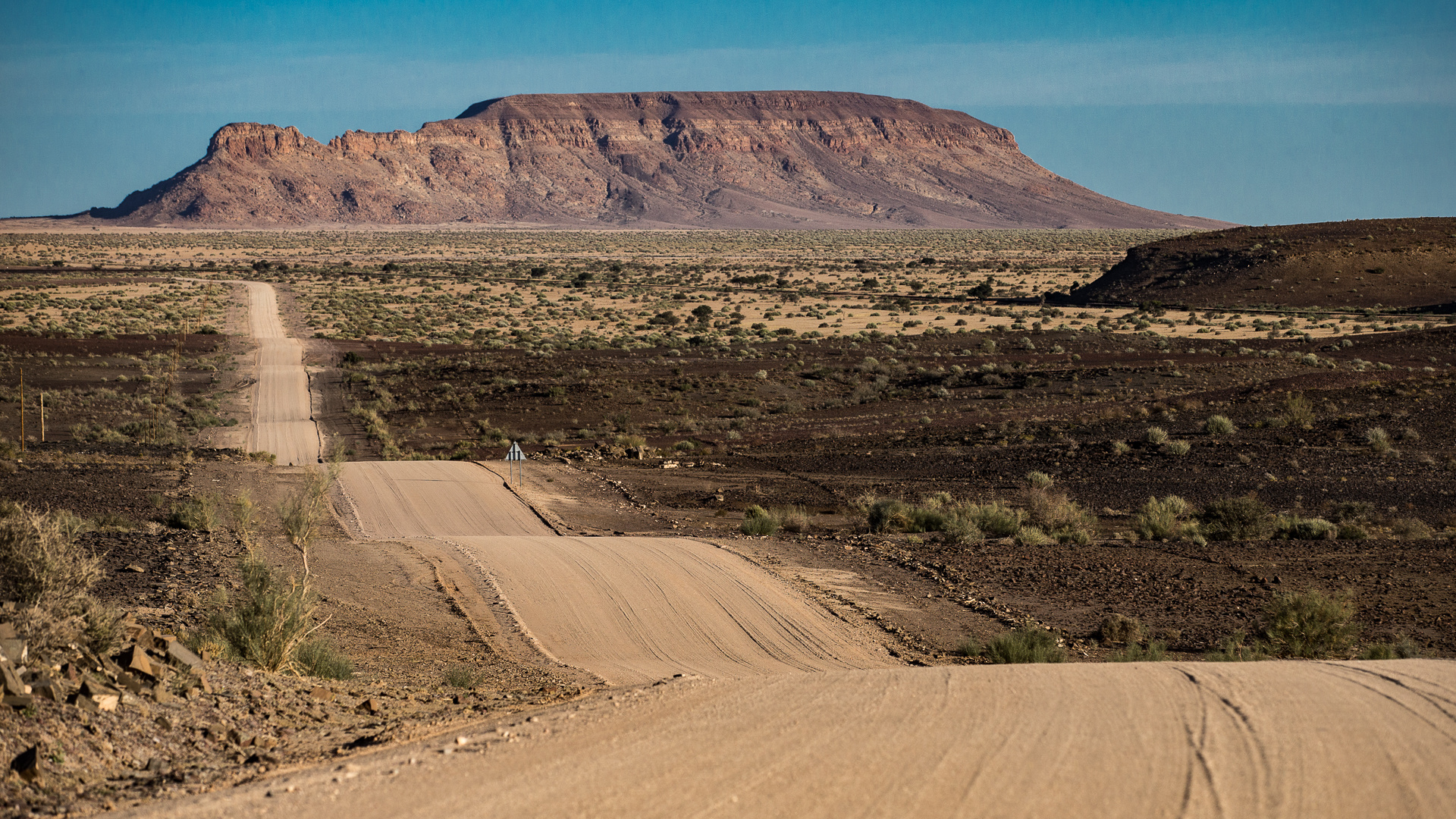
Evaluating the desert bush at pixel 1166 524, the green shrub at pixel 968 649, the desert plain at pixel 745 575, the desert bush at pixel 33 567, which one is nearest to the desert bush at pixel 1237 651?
the desert plain at pixel 745 575

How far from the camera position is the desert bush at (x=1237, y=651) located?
11.8 meters

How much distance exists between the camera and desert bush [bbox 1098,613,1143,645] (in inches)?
525

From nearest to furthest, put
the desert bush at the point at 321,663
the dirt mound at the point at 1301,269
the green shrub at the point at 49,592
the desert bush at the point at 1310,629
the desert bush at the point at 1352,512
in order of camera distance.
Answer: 1. the green shrub at the point at 49,592
2. the desert bush at the point at 321,663
3. the desert bush at the point at 1310,629
4. the desert bush at the point at 1352,512
5. the dirt mound at the point at 1301,269

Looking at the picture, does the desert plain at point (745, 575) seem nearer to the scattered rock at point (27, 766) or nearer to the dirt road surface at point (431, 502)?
the scattered rock at point (27, 766)

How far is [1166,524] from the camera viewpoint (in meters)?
19.0

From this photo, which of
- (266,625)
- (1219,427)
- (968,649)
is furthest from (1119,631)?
(1219,427)

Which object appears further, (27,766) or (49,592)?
(49,592)

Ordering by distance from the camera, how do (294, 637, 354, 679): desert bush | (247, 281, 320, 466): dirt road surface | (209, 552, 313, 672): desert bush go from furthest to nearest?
(247, 281, 320, 466): dirt road surface < (294, 637, 354, 679): desert bush < (209, 552, 313, 672): desert bush

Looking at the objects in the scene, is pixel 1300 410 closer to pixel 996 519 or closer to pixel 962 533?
pixel 996 519

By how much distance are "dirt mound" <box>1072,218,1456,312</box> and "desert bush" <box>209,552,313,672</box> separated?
247 ft

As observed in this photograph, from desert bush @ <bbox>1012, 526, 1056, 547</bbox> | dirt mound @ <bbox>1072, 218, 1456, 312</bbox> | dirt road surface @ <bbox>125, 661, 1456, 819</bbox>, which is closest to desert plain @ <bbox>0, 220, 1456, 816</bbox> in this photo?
dirt road surface @ <bbox>125, 661, 1456, 819</bbox>

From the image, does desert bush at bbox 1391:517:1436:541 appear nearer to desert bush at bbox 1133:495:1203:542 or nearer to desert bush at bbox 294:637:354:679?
desert bush at bbox 1133:495:1203:542

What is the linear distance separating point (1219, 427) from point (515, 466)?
17.3 meters

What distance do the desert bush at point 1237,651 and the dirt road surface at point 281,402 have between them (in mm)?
21310
